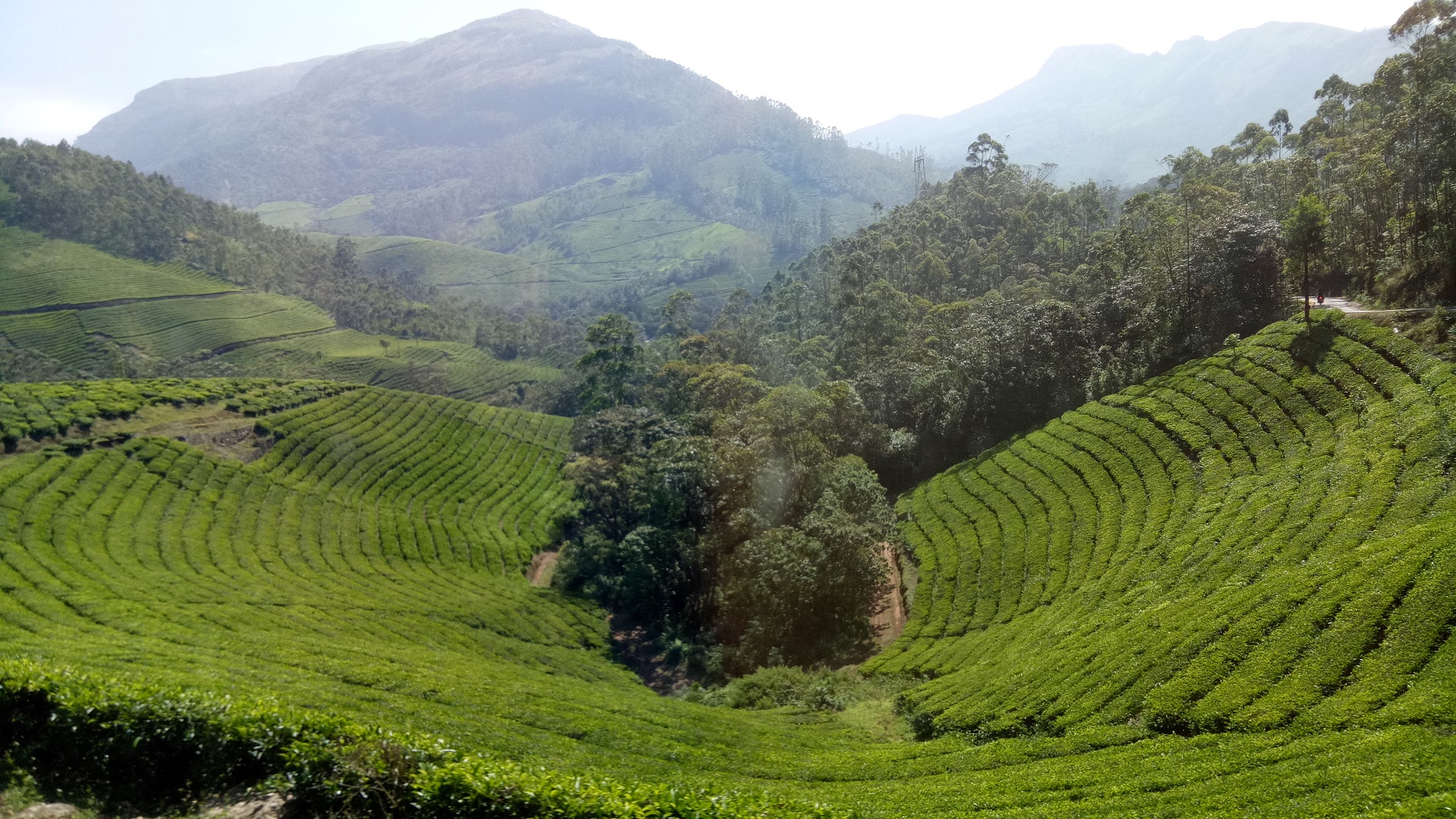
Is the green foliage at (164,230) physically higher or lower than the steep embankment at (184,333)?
higher

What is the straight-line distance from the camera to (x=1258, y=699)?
540 inches

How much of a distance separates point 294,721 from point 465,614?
23149mm

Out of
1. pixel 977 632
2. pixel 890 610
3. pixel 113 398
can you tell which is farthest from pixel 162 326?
pixel 977 632

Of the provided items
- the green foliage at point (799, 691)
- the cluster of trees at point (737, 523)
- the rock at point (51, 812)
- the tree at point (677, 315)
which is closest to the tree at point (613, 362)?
the cluster of trees at point (737, 523)

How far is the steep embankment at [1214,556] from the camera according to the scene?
45.6 ft

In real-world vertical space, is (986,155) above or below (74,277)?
above

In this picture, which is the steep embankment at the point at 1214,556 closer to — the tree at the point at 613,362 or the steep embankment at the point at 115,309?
the tree at the point at 613,362

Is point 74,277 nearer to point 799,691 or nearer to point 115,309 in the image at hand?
point 115,309

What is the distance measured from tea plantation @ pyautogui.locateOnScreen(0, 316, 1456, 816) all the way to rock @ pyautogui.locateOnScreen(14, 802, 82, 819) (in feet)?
2.88

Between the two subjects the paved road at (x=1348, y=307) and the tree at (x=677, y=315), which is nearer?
the paved road at (x=1348, y=307)

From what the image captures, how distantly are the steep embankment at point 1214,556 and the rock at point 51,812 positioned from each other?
56.1 feet

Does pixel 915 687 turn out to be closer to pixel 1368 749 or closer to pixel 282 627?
pixel 1368 749

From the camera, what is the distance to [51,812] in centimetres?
958

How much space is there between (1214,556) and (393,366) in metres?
121
